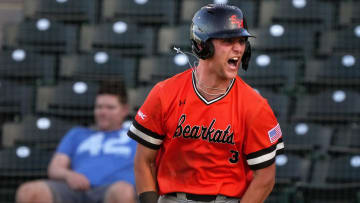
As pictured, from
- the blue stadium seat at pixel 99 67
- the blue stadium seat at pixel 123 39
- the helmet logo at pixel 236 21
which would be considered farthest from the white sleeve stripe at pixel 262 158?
the blue stadium seat at pixel 123 39

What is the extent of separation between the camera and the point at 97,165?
4.48m

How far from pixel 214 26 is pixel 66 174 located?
222 centimetres

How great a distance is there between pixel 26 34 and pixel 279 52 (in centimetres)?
246

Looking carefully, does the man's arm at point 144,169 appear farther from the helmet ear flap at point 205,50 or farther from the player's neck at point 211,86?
the helmet ear flap at point 205,50

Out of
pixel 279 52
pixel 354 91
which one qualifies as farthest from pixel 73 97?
pixel 354 91

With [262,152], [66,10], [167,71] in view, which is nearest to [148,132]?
[262,152]

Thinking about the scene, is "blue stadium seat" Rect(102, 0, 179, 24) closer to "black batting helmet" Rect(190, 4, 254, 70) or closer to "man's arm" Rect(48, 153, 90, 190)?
"man's arm" Rect(48, 153, 90, 190)

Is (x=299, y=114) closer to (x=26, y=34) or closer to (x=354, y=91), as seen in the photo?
(x=354, y=91)

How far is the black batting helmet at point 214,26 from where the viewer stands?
2.50m

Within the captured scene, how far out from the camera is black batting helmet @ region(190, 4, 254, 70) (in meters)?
2.50

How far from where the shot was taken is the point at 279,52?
5.88 meters

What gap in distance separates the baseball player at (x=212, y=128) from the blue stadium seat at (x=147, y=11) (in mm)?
3638

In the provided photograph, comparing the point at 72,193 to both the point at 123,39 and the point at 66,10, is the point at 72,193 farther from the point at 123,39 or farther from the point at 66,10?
the point at 66,10

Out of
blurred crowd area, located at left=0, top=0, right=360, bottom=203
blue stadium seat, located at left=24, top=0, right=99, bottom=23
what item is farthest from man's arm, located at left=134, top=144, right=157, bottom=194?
blue stadium seat, located at left=24, top=0, right=99, bottom=23
